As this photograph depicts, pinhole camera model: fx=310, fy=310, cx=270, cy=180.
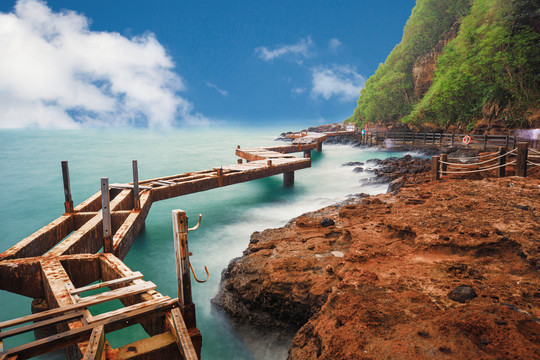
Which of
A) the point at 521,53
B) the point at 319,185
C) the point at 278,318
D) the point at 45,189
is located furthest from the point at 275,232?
the point at 521,53

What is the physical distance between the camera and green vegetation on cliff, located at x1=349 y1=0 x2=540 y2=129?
24859 millimetres

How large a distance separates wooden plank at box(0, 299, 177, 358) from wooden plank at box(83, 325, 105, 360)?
108 millimetres

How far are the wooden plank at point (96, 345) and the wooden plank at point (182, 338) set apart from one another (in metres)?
0.76

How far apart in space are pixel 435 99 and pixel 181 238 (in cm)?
3626

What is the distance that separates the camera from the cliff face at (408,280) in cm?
320

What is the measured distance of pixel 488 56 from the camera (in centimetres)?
2719

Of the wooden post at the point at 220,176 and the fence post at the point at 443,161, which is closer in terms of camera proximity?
the fence post at the point at 443,161

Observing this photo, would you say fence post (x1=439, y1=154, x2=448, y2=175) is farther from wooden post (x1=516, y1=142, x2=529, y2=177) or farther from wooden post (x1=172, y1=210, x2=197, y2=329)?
wooden post (x1=172, y1=210, x2=197, y2=329)

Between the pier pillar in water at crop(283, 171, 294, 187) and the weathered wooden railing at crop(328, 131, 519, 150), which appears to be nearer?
the pier pillar in water at crop(283, 171, 294, 187)

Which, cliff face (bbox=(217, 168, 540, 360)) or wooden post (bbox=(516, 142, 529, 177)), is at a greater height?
wooden post (bbox=(516, 142, 529, 177))

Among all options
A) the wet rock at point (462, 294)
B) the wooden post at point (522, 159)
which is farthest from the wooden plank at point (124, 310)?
the wooden post at point (522, 159)

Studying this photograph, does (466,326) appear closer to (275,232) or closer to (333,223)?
(333,223)

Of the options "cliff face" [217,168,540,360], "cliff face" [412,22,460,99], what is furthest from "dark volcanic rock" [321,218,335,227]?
"cliff face" [412,22,460,99]

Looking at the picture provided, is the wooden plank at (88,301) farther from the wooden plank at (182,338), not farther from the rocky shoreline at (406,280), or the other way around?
the rocky shoreline at (406,280)
